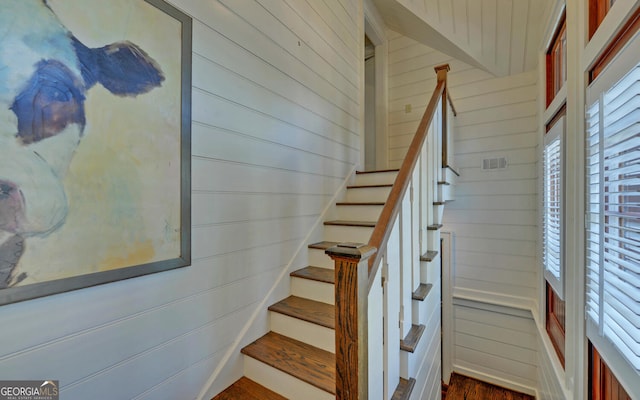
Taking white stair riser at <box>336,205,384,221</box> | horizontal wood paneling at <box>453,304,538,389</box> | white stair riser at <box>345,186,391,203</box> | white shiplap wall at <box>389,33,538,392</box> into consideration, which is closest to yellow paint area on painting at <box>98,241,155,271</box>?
white stair riser at <box>336,205,384,221</box>

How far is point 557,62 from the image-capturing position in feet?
7.20

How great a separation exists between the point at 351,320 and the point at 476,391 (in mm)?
3188

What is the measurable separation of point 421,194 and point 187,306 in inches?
63.8

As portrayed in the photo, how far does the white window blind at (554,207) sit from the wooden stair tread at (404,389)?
1.19 m

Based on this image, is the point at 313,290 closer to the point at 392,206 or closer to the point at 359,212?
the point at 359,212

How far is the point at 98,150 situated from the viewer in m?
1.05

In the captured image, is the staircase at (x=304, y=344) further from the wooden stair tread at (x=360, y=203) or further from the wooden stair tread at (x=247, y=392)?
the wooden stair tread at (x=360, y=203)

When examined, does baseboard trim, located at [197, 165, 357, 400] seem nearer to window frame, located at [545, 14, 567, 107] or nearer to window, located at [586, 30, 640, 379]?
window, located at [586, 30, 640, 379]

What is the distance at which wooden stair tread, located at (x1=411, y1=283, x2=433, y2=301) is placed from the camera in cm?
172

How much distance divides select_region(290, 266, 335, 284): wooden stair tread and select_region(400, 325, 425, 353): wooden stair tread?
1.93 feet

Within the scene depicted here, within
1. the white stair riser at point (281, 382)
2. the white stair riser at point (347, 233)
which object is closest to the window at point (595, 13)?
the white stair riser at point (347, 233)

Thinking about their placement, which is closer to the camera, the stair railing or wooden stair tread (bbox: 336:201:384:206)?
the stair railing

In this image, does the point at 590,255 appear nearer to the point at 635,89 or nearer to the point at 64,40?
the point at 635,89

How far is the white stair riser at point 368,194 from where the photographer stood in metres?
2.63
